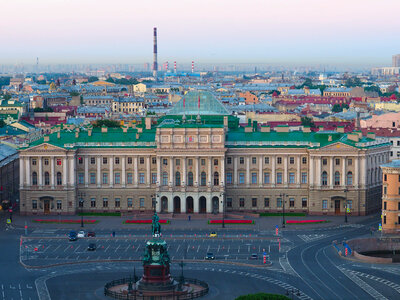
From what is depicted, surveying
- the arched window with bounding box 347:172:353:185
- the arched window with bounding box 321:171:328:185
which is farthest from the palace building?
the arched window with bounding box 347:172:353:185

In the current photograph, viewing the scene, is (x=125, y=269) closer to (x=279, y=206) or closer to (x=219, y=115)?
(x=279, y=206)

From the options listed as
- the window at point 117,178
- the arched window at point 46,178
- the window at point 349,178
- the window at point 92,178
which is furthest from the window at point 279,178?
the arched window at point 46,178

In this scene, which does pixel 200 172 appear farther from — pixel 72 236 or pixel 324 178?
pixel 72 236

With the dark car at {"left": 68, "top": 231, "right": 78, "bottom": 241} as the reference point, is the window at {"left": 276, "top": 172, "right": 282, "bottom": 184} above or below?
above

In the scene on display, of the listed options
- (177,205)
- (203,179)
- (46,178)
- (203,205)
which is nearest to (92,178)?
(46,178)

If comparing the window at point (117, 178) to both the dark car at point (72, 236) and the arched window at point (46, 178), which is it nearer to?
the arched window at point (46, 178)

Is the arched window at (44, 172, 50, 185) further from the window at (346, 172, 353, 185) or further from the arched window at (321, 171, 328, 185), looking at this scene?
the window at (346, 172, 353, 185)

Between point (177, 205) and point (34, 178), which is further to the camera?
point (34, 178)

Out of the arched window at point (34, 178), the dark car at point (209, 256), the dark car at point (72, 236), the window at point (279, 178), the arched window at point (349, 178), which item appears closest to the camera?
the dark car at point (209, 256)

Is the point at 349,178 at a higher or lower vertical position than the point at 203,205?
higher

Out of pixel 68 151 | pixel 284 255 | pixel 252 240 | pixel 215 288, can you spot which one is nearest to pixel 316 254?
pixel 284 255
